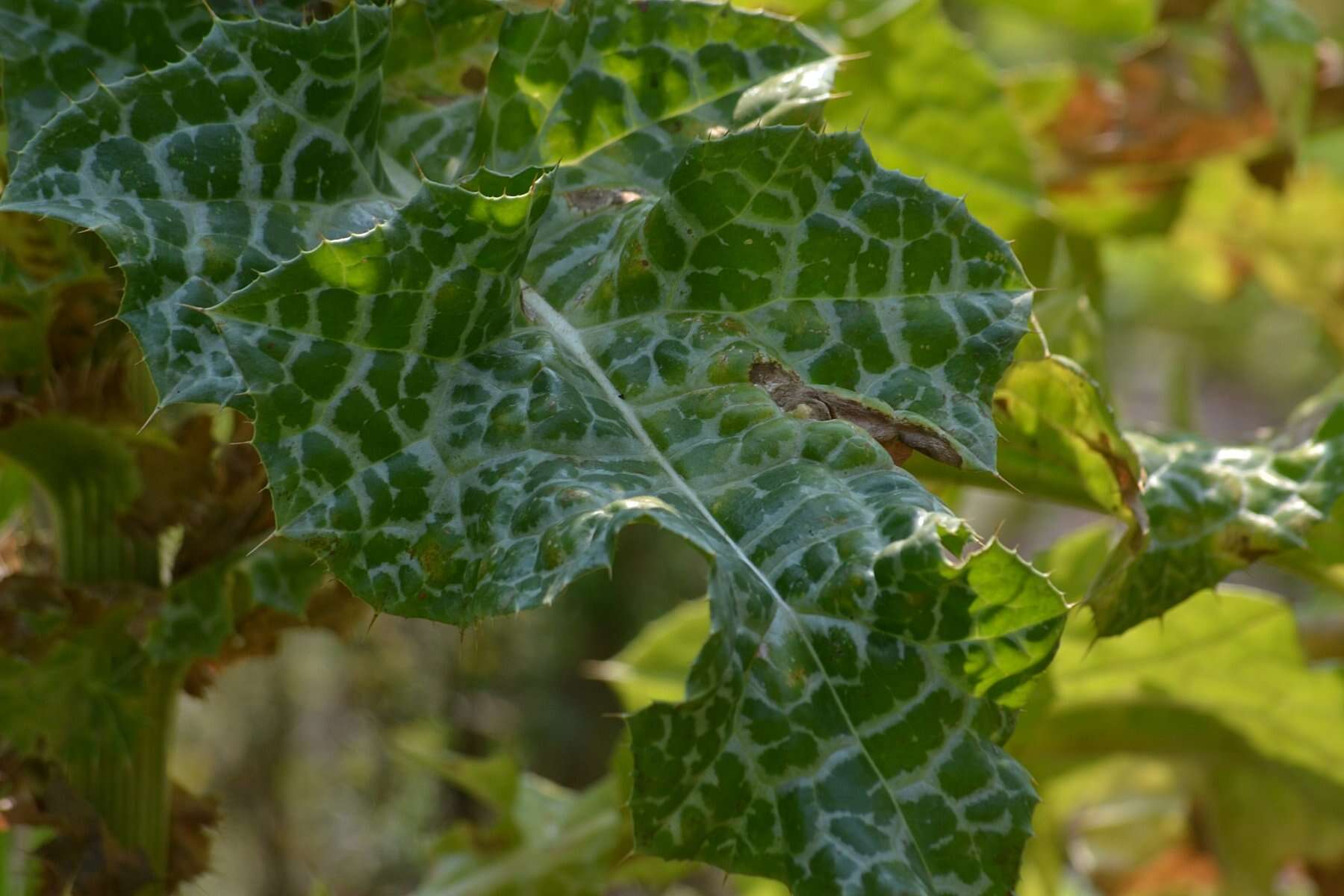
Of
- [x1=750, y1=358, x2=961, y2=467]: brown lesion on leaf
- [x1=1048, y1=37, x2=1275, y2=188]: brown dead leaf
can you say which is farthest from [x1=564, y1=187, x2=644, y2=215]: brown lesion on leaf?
[x1=1048, y1=37, x2=1275, y2=188]: brown dead leaf

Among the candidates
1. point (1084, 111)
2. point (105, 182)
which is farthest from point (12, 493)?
point (1084, 111)

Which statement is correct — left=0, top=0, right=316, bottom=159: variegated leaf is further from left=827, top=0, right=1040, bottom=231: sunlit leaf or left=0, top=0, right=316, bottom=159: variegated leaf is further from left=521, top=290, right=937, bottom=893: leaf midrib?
left=827, top=0, right=1040, bottom=231: sunlit leaf

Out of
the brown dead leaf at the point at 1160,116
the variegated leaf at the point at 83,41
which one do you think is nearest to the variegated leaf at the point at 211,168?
the variegated leaf at the point at 83,41

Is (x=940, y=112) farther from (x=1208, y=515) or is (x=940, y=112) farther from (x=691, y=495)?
(x=691, y=495)

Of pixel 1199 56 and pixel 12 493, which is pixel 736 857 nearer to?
pixel 12 493

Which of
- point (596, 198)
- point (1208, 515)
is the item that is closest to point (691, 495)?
point (596, 198)
